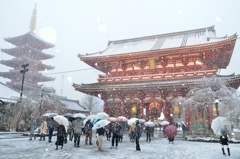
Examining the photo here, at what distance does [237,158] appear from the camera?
8.44 m

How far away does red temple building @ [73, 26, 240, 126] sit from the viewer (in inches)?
763

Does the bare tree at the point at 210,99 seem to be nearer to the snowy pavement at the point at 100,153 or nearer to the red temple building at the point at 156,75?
the red temple building at the point at 156,75

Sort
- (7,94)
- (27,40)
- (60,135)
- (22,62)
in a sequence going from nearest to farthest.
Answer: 1. (60,135)
2. (7,94)
3. (22,62)
4. (27,40)

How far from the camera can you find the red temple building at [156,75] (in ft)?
63.6

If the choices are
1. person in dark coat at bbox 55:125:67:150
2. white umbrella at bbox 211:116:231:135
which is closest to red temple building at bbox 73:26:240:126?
white umbrella at bbox 211:116:231:135

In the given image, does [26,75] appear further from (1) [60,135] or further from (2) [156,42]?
(1) [60,135]

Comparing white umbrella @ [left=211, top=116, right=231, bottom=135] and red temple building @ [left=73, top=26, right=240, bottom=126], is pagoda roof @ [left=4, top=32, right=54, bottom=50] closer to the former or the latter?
red temple building @ [left=73, top=26, right=240, bottom=126]

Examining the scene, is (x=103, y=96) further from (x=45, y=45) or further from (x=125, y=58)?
(x=45, y=45)

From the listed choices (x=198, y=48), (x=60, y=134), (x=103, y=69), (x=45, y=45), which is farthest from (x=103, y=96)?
(x=45, y=45)

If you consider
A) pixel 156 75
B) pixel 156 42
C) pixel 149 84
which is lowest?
pixel 149 84

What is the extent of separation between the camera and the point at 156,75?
2186 centimetres

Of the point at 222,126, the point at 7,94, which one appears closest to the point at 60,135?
the point at 222,126

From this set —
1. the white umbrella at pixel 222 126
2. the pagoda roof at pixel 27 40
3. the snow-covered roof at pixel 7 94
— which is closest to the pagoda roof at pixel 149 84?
the snow-covered roof at pixel 7 94

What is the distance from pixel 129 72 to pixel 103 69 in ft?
13.0
